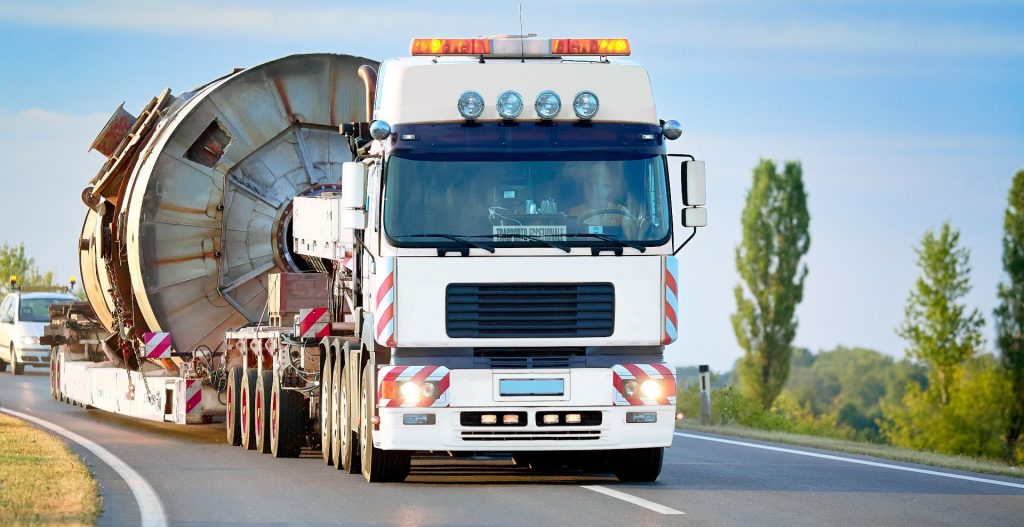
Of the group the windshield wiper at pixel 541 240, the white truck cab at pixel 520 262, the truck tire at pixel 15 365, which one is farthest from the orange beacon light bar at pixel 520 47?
the truck tire at pixel 15 365

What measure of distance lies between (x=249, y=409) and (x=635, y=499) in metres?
7.18

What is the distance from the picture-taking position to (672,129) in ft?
45.4

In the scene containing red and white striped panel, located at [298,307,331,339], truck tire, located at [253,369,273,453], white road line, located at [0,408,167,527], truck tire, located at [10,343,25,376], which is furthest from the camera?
truck tire, located at [10,343,25,376]

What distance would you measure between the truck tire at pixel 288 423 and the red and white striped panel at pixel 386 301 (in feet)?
14.1

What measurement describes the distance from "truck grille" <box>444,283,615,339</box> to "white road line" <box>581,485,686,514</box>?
4.13 ft

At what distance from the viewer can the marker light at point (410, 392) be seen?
13.3 m

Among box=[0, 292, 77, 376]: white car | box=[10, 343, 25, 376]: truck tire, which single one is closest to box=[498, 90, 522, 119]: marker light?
box=[0, 292, 77, 376]: white car

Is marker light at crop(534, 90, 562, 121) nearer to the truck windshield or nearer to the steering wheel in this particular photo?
the truck windshield

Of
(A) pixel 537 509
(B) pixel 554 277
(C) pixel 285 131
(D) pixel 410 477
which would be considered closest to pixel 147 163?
(C) pixel 285 131

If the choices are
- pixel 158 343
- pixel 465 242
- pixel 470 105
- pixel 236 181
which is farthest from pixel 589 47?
pixel 158 343

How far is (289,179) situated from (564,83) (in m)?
6.92

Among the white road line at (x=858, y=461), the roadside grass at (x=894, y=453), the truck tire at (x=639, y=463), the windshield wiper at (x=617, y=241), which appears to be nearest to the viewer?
the windshield wiper at (x=617, y=241)

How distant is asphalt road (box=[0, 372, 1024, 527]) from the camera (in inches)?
458

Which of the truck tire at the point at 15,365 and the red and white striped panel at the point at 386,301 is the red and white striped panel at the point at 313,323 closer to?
the red and white striped panel at the point at 386,301
